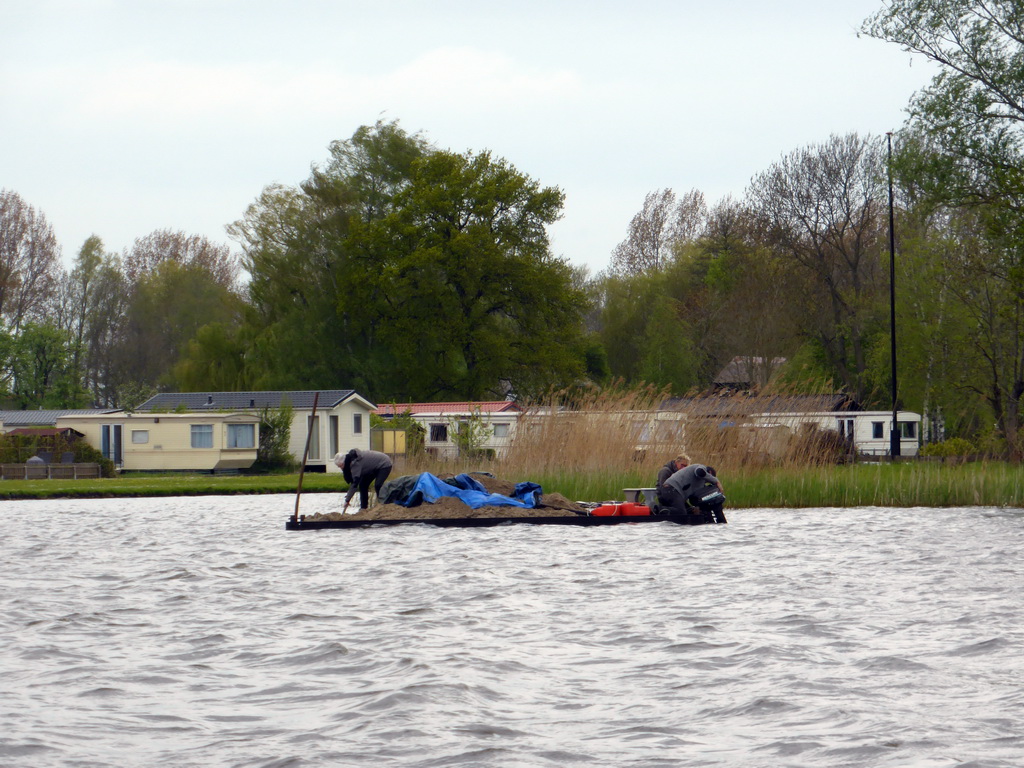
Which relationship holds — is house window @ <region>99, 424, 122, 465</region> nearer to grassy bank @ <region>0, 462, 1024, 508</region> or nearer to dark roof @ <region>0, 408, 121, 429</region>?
dark roof @ <region>0, 408, 121, 429</region>

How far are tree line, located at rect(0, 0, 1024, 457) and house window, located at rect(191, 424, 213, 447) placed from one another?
12.2m

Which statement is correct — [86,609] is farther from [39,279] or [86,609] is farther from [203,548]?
[39,279]

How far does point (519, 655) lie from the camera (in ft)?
34.8

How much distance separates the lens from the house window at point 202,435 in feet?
167

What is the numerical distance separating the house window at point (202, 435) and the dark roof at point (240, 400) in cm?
223

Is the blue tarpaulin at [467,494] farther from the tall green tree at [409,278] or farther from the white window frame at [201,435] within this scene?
the tall green tree at [409,278]

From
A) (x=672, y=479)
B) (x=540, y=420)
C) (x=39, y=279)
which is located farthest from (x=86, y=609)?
(x=39, y=279)

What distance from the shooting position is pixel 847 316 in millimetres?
59500

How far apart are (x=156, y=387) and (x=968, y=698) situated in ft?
255

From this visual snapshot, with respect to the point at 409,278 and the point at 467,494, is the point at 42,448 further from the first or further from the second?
the point at 467,494

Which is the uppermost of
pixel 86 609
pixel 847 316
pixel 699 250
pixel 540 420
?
pixel 699 250

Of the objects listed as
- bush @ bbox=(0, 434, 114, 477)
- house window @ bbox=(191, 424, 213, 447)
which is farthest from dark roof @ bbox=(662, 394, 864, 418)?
bush @ bbox=(0, 434, 114, 477)

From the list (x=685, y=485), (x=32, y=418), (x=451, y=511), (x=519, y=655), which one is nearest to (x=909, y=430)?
(x=685, y=485)

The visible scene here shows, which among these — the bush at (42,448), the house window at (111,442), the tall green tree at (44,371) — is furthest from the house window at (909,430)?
the tall green tree at (44,371)
